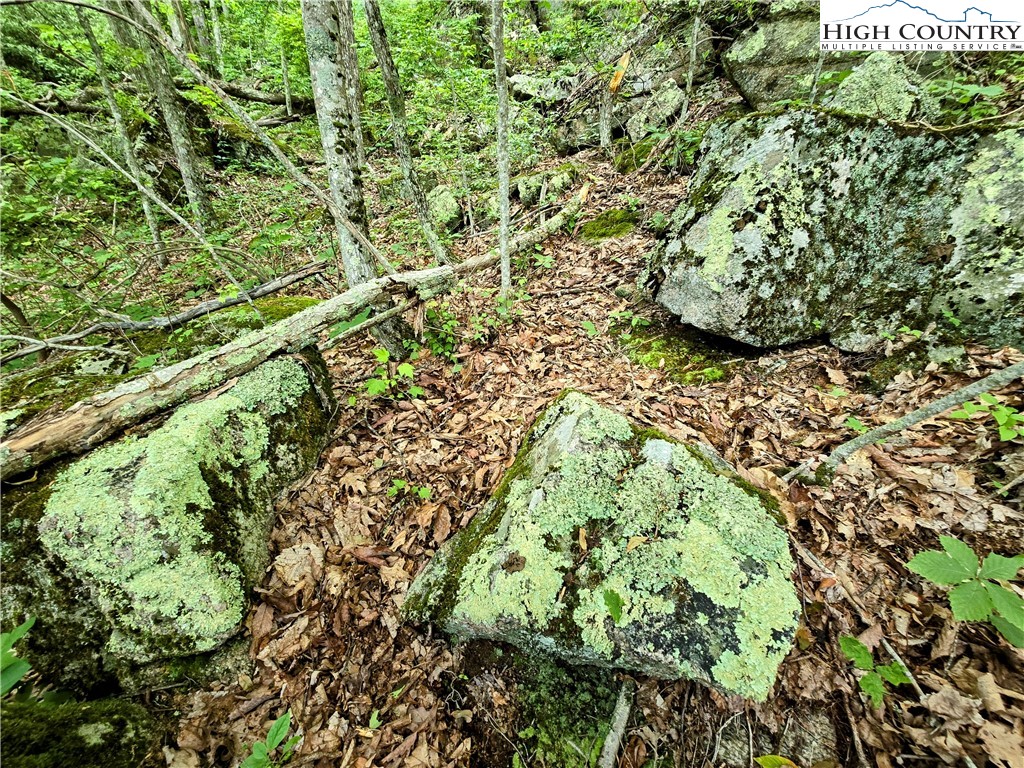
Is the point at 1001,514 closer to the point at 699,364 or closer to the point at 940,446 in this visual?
the point at 940,446

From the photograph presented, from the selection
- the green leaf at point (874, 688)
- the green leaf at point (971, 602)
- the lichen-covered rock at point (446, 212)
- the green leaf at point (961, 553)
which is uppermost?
the lichen-covered rock at point (446, 212)

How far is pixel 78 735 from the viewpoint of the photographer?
87.4 inches

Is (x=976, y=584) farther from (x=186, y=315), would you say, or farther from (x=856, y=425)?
(x=186, y=315)

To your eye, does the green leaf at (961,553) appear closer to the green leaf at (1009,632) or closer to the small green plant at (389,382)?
the green leaf at (1009,632)

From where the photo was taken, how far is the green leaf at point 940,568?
6.24 ft

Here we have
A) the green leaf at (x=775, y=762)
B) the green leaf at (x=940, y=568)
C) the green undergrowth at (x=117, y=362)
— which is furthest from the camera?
the green undergrowth at (x=117, y=362)

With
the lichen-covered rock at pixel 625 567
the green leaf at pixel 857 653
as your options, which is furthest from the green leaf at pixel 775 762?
the green leaf at pixel 857 653

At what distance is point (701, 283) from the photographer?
4445 mm

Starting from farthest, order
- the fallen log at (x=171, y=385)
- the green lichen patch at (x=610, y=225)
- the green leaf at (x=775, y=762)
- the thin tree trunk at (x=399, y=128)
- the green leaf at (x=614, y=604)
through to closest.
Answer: the green lichen patch at (x=610, y=225)
the thin tree trunk at (x=399, y=128)
the fallen log at (x=171, y=385)
the green leaf at (x=614, y=604)
the green leaf at (x=775, y=762)

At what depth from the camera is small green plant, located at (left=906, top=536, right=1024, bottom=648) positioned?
1742 mm

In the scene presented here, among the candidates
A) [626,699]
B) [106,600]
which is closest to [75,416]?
[106,600]

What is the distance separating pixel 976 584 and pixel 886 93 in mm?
5681

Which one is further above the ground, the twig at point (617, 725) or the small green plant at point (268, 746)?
the small green plant at point (268, 746)

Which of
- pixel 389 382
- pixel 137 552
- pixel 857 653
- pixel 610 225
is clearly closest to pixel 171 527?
pixel 137 552
